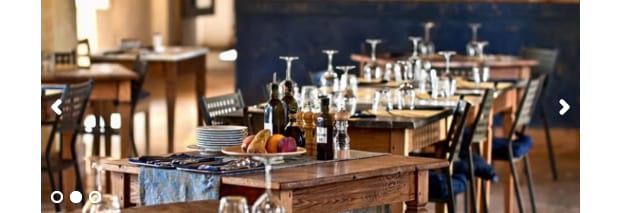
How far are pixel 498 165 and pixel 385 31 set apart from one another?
2.25 m

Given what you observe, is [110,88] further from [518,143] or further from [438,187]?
[438,187]

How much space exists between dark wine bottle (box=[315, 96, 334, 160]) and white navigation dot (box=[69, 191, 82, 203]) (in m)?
3.39

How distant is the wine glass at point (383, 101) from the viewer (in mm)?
6714

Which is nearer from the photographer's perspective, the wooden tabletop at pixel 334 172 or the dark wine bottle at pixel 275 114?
the wooden tabletop at pixel 334 172

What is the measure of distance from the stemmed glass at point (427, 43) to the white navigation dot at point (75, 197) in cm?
330

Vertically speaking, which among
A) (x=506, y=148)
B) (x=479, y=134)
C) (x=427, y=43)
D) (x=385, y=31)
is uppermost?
(x=385, y=31)

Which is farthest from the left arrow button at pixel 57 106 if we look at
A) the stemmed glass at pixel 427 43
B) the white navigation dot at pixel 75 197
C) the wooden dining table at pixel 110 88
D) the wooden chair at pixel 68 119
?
the stemmed glass at pixel 427 43

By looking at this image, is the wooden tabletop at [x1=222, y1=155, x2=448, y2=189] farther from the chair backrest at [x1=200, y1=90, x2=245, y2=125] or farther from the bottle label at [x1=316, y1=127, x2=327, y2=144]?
the chair backrest at [x1=200, y1=90, x2=245, y2=125]

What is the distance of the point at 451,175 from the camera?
6.64 metres

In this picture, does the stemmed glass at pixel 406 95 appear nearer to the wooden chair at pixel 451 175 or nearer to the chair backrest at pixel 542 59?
the wooden chair at pixel 451 175

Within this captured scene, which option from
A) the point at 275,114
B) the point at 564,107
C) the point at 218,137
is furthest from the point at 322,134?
the point at 564,107

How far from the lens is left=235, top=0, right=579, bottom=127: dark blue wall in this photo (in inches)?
467
